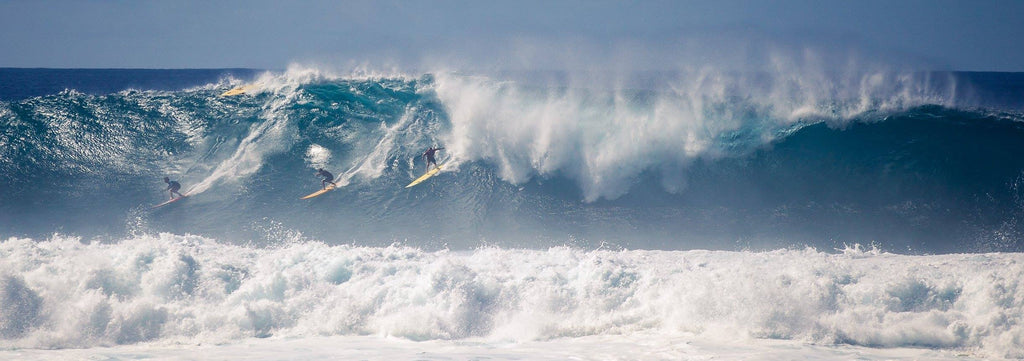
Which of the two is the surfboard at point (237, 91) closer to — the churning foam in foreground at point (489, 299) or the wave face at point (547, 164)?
the wave face at point (547, 164)

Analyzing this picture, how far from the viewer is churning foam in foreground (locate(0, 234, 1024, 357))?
6883 mm

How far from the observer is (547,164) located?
508 inches

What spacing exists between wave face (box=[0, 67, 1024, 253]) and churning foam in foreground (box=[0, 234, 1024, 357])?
8.06 ft

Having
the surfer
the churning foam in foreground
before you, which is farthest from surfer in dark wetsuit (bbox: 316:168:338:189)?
the churning foam in foreground

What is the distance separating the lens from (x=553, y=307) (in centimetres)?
752

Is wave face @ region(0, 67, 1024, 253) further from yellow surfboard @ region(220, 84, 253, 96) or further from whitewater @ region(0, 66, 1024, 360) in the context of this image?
yellow surfboard @ region(220, 84, 253, 96)

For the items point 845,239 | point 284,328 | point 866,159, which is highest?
point 866,159

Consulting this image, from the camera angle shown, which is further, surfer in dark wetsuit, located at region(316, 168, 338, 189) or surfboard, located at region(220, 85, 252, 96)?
surfboard, located at region(220, 85, 252, 96)

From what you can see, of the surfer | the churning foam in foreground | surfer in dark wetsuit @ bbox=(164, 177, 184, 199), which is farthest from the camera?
the surfer

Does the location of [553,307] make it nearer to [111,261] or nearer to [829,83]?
[111,261]

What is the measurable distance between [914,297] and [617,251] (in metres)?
4.03

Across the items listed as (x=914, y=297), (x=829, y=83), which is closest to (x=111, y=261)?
(x=914, y=297)

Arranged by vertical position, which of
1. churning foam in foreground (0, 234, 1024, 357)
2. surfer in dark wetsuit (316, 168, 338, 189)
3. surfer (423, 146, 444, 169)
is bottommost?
churning foam in foreground (0, 234, 1024, 357)

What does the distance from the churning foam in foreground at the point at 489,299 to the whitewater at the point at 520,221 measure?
0.10ft
